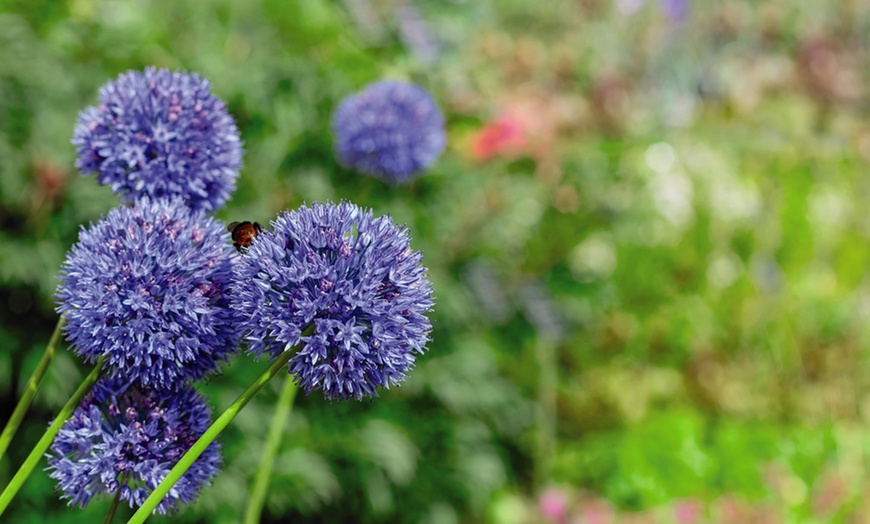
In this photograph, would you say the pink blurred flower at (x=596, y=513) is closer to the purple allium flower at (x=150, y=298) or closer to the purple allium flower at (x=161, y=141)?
the purple allium flower at (x=161, y=141)

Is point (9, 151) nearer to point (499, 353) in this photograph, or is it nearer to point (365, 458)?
point (365, 458)

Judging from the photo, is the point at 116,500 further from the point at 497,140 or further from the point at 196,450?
the point at 497,140

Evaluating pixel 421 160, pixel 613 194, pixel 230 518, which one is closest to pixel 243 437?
pixel 230 518

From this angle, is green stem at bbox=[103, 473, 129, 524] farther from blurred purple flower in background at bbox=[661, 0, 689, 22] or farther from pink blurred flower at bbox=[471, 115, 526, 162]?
blurred purple flower in background at bbox=[661, 0, 689, 22]

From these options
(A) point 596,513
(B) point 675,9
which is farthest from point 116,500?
(B) point 675,9

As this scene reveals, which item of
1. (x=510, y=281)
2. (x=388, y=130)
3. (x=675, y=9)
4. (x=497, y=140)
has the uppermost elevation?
(x=675, y=9)

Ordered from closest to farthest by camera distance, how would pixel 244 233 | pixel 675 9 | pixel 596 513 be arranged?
pixel 244 233
pixel 596 513
pixel 675 9

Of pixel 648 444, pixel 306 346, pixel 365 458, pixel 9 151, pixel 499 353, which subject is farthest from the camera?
pixel 499 353

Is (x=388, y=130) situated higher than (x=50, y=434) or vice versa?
(x=388, y=130)
